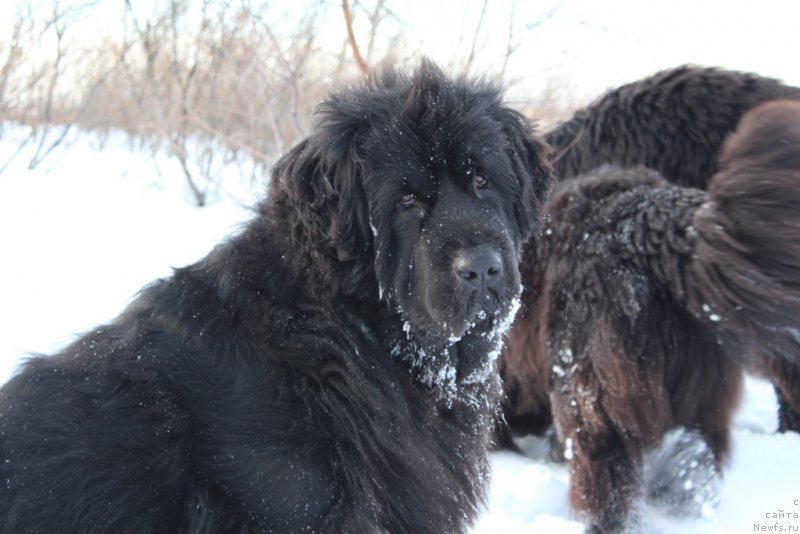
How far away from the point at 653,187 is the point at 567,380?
113cm

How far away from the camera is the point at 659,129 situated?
4828 mm

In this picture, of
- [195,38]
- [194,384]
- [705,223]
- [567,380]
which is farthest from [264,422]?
[195,38]

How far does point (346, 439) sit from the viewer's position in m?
2.32

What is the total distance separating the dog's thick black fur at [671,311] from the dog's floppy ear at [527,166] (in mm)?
744

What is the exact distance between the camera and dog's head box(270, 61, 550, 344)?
2363mm

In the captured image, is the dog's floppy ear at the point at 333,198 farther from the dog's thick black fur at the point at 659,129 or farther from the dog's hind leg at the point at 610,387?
the dog's thick black fur at the point at 659,129

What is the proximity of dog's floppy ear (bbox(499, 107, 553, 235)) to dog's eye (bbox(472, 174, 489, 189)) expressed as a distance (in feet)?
0.66

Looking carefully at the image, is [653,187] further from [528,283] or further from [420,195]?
[420,195]

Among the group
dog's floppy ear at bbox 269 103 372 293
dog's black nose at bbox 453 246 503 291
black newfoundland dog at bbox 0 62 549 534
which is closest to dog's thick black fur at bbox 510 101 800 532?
black newfoundland dog at bbox 0 62 549 534

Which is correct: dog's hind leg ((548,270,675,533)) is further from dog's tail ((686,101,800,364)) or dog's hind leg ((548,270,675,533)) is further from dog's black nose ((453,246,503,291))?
dog's black nose ((453,246,503,291))

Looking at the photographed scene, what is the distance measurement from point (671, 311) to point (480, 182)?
4.51 ft

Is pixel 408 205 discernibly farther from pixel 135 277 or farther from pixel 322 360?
pixel 135 277

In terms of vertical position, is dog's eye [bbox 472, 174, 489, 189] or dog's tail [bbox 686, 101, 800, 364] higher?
→ dog's eye [bbox 472, 174, 489, 189]

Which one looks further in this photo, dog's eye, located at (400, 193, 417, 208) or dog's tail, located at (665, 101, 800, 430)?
dog's tail, located at (665, 101, 800, 430)
